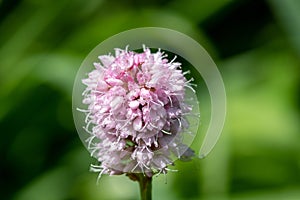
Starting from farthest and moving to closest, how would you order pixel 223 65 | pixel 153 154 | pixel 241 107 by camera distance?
pixel 223 65 → pixel 241 107 → pixel 153 154

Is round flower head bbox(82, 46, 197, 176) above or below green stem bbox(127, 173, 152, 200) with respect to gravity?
above

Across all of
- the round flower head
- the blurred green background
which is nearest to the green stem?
the round flower head

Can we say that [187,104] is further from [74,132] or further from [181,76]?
[74,132]

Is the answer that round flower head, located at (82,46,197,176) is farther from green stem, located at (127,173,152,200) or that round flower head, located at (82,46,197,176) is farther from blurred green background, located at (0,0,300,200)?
blurred green background, located at (0,0,300,200)

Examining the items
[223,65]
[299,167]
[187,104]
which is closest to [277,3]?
[223,65]

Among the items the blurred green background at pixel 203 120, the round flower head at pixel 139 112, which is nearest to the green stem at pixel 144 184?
the round flower head at pixel 139 112

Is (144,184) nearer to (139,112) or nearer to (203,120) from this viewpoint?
(139,112)
